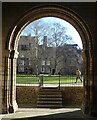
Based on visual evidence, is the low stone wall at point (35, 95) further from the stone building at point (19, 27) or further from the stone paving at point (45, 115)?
the stone building at point (19, 27)

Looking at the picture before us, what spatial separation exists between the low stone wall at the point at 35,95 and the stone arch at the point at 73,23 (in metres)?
3.98

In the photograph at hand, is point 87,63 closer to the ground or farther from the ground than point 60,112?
farther from the ground

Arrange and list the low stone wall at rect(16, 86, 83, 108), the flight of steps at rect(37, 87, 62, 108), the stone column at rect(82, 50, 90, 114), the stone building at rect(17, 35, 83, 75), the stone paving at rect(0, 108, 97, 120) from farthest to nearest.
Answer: the stone building at rect(17, 35, 83, 75), the low stone wall at rect(16, 86, 83, 108), the flight of steps at rect(37, 87, 62, 108), the stone column at rect(82, 50, 90, 114), the stone paving at rect(0, 108, 97, 120)

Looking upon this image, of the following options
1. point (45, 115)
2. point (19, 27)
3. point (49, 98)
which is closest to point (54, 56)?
point (49, 98)

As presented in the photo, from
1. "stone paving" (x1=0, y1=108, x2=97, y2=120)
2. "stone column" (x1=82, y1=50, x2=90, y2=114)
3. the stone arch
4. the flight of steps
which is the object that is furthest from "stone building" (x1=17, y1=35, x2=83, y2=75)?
"stone paving" (x1=0, y1=108, x2=97, y2=120)

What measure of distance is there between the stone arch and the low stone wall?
3.98 meters

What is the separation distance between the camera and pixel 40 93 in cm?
1797

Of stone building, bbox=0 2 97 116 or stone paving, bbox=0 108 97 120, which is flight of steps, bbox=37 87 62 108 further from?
stone building, bbox=0 2 97 116

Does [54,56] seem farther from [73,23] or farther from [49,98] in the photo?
[73,23]

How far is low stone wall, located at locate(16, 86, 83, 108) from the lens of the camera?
17.7 metres

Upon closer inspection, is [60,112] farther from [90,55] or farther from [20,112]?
[90,55]

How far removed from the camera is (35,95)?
18.1 m

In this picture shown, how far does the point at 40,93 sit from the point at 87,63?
5.13 metres

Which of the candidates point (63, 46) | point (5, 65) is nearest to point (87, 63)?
point (5, 65)
